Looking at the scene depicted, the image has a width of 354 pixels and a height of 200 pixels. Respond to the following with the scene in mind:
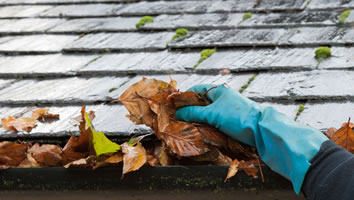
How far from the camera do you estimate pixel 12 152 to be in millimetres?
1825

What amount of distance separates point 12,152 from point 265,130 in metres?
1.01

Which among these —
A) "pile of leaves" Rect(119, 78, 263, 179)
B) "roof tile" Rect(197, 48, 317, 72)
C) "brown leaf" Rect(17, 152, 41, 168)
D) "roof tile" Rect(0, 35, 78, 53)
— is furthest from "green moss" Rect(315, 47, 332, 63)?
"roof tile" Rect(0, 35, 78, 53)

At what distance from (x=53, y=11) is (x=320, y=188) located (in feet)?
9.65

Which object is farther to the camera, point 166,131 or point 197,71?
point 197,71

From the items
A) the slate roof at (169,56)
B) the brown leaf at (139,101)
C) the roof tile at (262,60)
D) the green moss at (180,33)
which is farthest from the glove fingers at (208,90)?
the green moss at (180,33)

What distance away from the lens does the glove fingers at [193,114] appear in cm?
176

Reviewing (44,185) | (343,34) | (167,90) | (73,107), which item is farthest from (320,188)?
(343,34)

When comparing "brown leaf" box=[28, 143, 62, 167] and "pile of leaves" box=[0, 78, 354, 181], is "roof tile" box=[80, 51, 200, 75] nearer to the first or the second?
"pile of leaves" box=[0, 78, 354, 181]

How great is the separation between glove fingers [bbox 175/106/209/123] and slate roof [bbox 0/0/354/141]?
174 mm

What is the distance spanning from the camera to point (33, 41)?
3133mm

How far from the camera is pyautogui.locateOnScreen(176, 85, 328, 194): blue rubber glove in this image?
1504 millimetres

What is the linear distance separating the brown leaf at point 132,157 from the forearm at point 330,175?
1.88 ft

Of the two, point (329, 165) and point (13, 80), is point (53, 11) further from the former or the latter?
Result: point (329, 165)

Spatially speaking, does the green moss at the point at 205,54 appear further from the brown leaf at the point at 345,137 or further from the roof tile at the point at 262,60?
the brown leaf at the point at 345,137
